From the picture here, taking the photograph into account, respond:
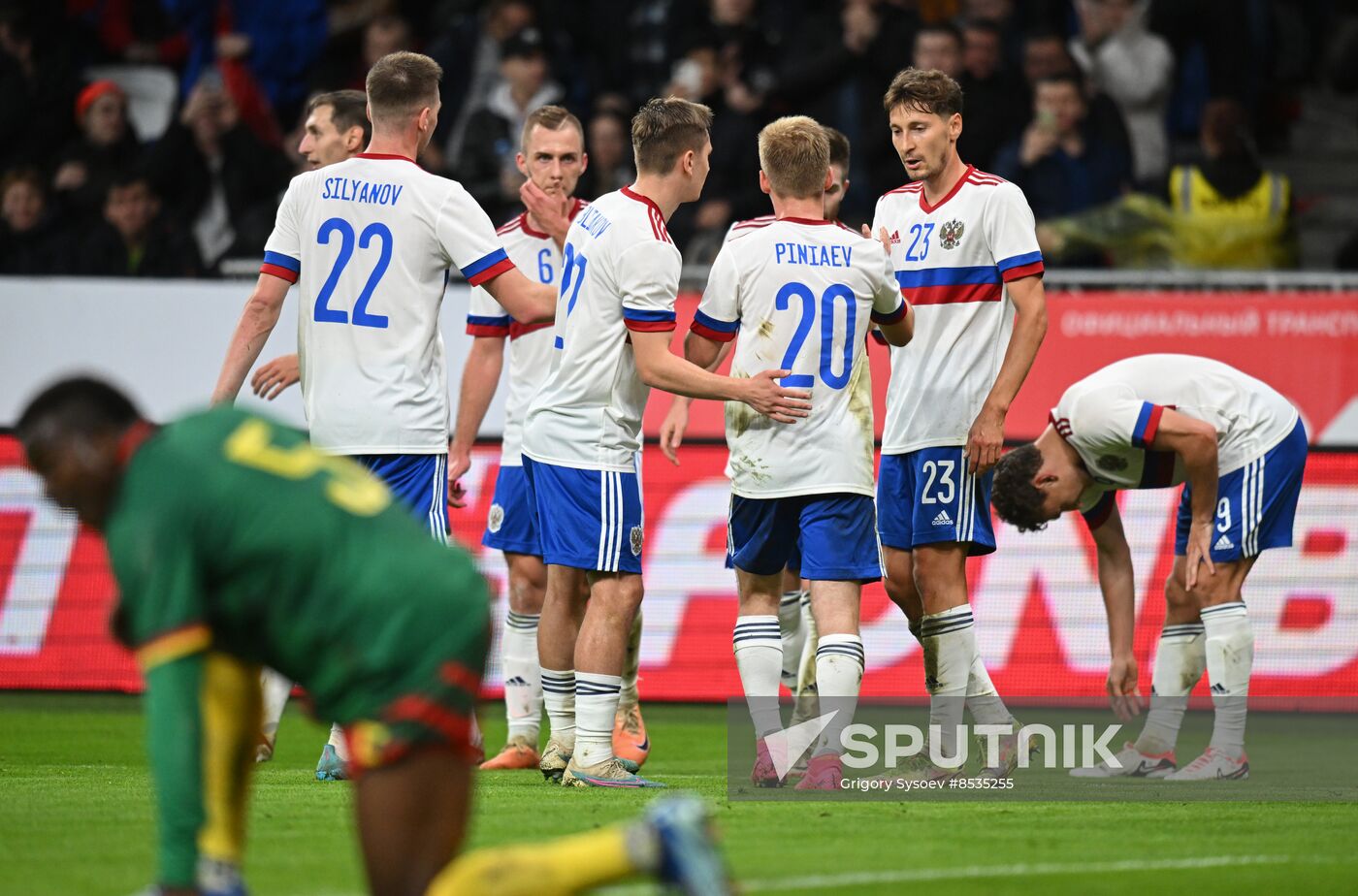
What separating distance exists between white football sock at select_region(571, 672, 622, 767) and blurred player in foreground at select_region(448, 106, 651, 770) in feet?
3.68

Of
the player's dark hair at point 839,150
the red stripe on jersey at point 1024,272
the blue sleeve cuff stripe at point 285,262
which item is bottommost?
the red stripe on jersey at point 1024,272

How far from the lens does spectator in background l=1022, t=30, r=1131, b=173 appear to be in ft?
46.4

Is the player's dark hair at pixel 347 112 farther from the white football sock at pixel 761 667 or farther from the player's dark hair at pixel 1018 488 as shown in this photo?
the player's dark hair at pixel 1018 488

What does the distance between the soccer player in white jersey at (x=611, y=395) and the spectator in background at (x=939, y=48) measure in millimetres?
7244

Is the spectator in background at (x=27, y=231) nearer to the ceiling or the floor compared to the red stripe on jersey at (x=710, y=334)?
nearer to the floor

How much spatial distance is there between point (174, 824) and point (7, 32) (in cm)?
1456

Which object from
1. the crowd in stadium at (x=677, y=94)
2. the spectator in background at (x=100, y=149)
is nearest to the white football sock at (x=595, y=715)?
the crowd in stadium at (x=677, y=94)

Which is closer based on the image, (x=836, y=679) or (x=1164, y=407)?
(x=836, y=679)

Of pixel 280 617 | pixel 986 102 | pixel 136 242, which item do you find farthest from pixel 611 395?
pixel 136 242

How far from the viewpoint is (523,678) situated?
834cm

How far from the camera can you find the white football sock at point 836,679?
22.6ft

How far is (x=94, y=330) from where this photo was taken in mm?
12938

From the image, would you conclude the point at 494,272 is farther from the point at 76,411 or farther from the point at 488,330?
the point at 76,411

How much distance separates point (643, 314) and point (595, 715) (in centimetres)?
152
